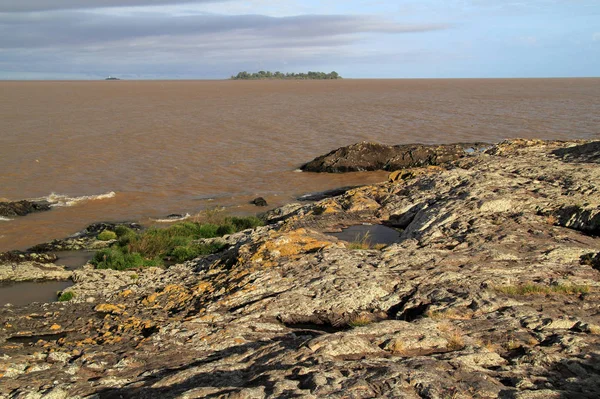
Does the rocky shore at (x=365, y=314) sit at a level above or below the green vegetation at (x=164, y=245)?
above

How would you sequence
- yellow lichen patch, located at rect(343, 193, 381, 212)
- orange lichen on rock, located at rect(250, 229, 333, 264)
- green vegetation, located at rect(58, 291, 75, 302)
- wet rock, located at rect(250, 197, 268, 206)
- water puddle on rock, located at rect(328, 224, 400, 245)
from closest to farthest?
orange lichen on rock, located at rect(250, 229, 333, 264) → green vegetation, located at rect(58, 291, 75, 302) → water puddle on rock, located at rect(328, 224, 400, 245) → yellow lichen patch, located at rect(343, 193, 381, 212) → wet rock, located at rect(250, 197, 268, 206)

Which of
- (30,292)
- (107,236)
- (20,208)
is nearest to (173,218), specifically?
(107,236)

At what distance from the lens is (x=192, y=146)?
32.7 metres

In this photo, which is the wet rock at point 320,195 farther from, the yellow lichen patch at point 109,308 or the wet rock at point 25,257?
the yellow lichen patch at point 109,308

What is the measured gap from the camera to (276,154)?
100.0ft

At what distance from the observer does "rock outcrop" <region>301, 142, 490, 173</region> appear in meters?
24.7

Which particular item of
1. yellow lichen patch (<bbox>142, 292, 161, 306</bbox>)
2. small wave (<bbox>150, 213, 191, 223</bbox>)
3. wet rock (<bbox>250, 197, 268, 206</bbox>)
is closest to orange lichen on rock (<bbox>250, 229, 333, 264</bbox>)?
yellow lichen patch (<bbox>142, 292, 161, 306</bbox>)

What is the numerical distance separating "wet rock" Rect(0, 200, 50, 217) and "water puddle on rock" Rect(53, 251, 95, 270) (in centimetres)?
539

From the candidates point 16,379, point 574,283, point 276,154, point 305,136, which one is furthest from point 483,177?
point 305,136

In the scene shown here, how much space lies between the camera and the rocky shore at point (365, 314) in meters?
5.34

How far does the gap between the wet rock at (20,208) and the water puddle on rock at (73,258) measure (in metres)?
5.39

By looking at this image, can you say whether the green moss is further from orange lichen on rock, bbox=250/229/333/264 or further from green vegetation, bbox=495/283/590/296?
green vegetation, bbox=495/283/590/296

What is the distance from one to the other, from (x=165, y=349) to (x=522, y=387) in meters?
4.20

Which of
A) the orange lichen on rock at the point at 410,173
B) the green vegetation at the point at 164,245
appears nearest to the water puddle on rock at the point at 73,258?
the green vegetation at the point at 164,245
